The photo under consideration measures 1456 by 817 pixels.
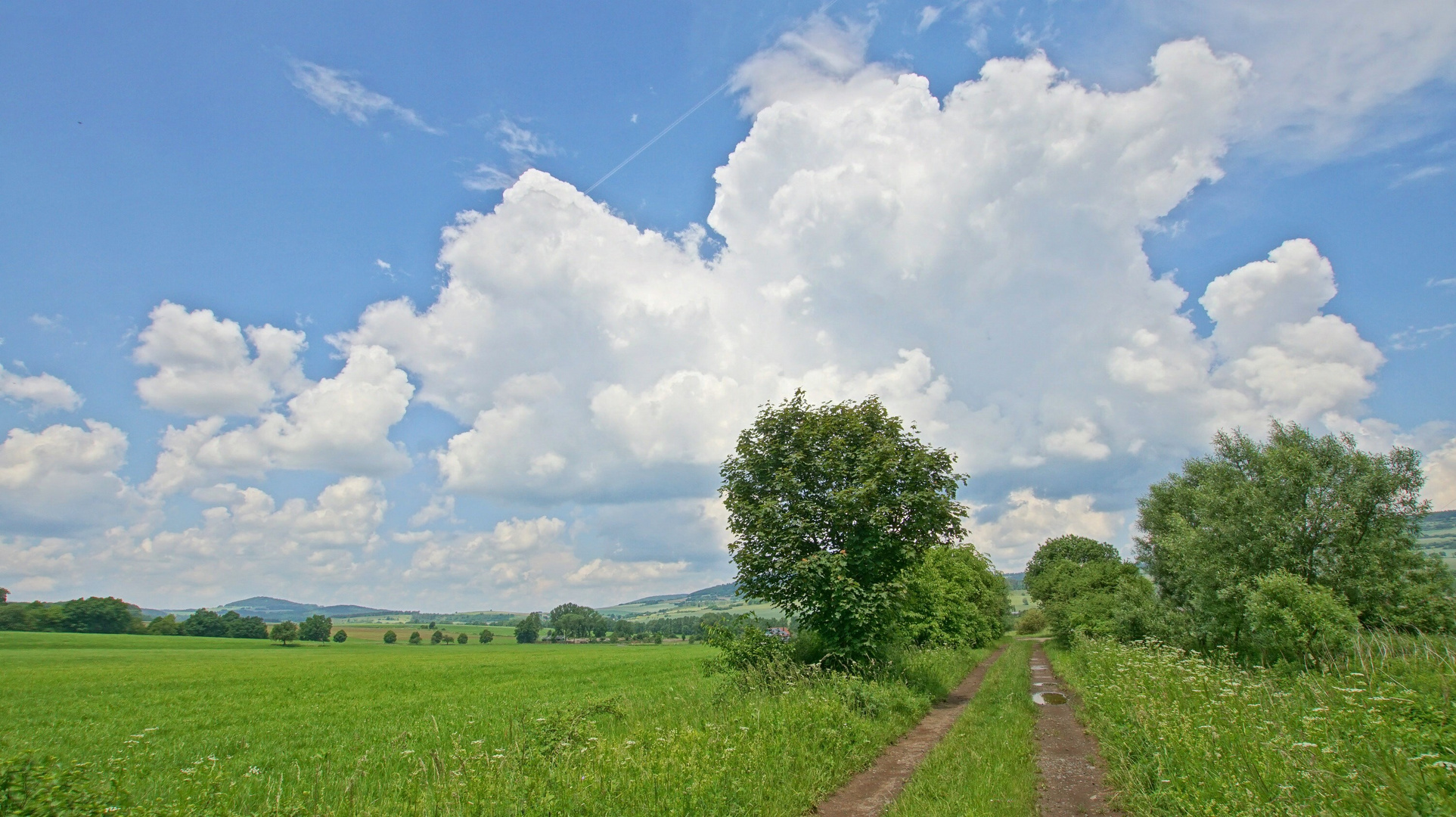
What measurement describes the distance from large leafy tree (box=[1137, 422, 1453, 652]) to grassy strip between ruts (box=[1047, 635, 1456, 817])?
51.1 ft

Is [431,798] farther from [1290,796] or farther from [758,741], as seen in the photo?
[1290,796]

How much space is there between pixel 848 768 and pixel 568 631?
135 meters

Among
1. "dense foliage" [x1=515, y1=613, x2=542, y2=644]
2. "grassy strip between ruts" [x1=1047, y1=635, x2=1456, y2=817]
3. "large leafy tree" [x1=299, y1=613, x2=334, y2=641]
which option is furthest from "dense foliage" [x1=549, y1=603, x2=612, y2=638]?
"grassy strip between ruts" [x1=1047, y1=635, x2=1456, y2=817]

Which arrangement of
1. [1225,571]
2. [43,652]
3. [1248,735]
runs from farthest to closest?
[43,652] → [1225,571] → [1248,735]

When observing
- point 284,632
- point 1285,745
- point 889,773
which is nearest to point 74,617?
point 284,632

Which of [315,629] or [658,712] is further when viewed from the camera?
[315,629]

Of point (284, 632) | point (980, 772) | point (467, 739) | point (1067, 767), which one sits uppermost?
point (980, 772)

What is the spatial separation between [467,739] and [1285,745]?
16.2m

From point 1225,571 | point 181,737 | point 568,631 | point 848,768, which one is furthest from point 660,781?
point 568,631

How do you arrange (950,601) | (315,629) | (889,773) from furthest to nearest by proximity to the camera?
(315,629) → (950,601) → (889,773)

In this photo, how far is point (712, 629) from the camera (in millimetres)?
18391

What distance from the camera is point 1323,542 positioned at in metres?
27.1

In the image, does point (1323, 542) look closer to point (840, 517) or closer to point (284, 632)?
point (840, 517)

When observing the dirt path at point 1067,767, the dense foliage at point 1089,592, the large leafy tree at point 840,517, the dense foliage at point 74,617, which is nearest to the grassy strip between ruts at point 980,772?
the dirt path at point 1067,767
